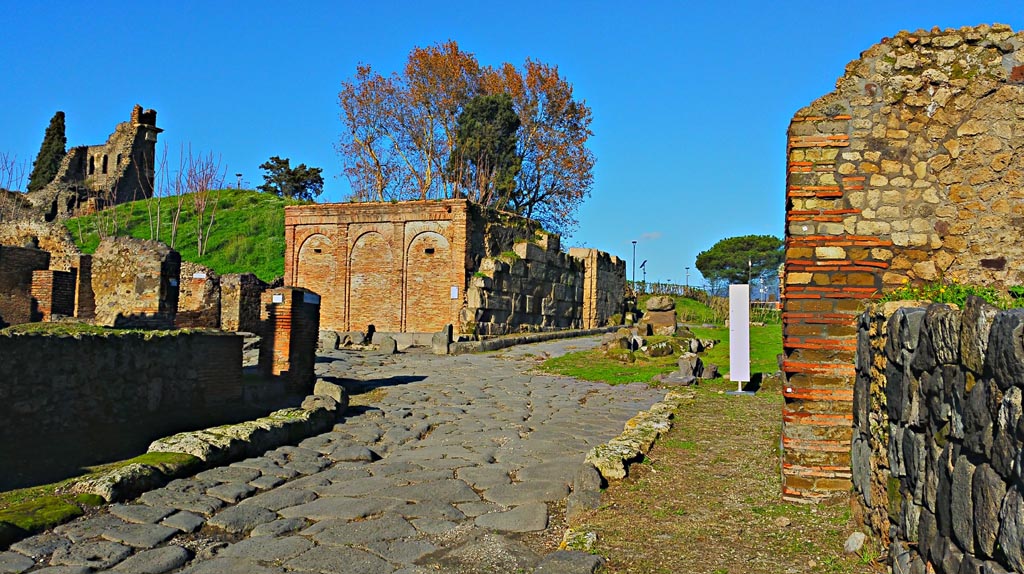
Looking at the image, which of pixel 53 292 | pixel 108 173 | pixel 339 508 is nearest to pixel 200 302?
pixel 53 292

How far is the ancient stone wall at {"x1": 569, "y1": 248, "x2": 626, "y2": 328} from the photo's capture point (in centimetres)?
3200

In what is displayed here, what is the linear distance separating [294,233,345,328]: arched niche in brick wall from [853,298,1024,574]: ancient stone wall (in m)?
23.7

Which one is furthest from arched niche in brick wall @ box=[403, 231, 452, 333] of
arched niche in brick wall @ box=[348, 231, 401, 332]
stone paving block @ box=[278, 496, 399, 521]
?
stone paving block @ box=[278, 496, 399, 521]

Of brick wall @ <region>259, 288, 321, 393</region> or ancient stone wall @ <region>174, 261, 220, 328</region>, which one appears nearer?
brick wall @ <region>259, 288, 321, 393</region>

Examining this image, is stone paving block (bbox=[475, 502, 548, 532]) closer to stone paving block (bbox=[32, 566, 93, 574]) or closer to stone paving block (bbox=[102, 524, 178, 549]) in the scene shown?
stone paving block (bbox=[102, 524, 178, 549])

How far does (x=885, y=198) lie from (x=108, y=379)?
751 centimetres

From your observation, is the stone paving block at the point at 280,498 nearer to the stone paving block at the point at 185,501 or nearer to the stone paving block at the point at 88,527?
the stone paving block at the point at 185,501

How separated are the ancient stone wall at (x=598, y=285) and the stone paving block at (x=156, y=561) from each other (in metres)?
27.4

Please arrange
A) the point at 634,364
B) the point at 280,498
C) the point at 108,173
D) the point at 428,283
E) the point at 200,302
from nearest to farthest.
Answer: the point at 280,498 → the point at 200,302 → the point at 634,364 → the point at 428,283 → the point at 108,173

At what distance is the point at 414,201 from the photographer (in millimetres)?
25797

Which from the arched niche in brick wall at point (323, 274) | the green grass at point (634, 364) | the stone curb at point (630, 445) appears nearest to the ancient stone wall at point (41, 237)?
the arched niche in brick wall at point (323, 274)

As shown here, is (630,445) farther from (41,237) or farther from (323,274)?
(323,274)

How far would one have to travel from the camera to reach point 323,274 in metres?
27.1

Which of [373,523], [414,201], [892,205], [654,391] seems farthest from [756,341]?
[373,523]
